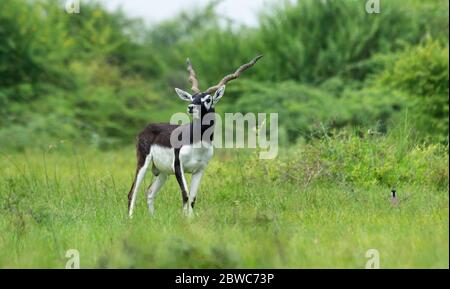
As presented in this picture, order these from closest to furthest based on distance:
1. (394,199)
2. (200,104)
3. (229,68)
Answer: (394,199) → (200,104) → (229,68)

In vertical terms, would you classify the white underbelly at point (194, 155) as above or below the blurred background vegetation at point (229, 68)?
below

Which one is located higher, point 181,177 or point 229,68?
point 229,68

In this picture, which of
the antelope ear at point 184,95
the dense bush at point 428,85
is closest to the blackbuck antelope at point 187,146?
the antelope ear at point 184,95

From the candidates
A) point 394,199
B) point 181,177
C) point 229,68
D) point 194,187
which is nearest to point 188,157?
point 181,177

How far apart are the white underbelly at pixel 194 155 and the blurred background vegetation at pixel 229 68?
1034 centimetres

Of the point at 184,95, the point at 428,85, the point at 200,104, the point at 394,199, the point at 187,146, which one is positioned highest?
the point at 428,85

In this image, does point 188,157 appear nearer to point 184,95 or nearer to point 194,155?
point 194,155

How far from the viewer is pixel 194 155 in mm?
9688

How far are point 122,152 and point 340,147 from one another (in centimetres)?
954

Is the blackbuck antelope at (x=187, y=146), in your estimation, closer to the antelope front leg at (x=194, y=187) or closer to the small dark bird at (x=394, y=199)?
the antelope front leg at (x=194, y=187)

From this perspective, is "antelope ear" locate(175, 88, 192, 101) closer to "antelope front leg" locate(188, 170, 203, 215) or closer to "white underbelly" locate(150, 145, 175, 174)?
"white underbelly" locate(150, 145, 175, 174)

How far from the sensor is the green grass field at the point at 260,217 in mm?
7212

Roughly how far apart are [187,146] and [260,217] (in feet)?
5.17
